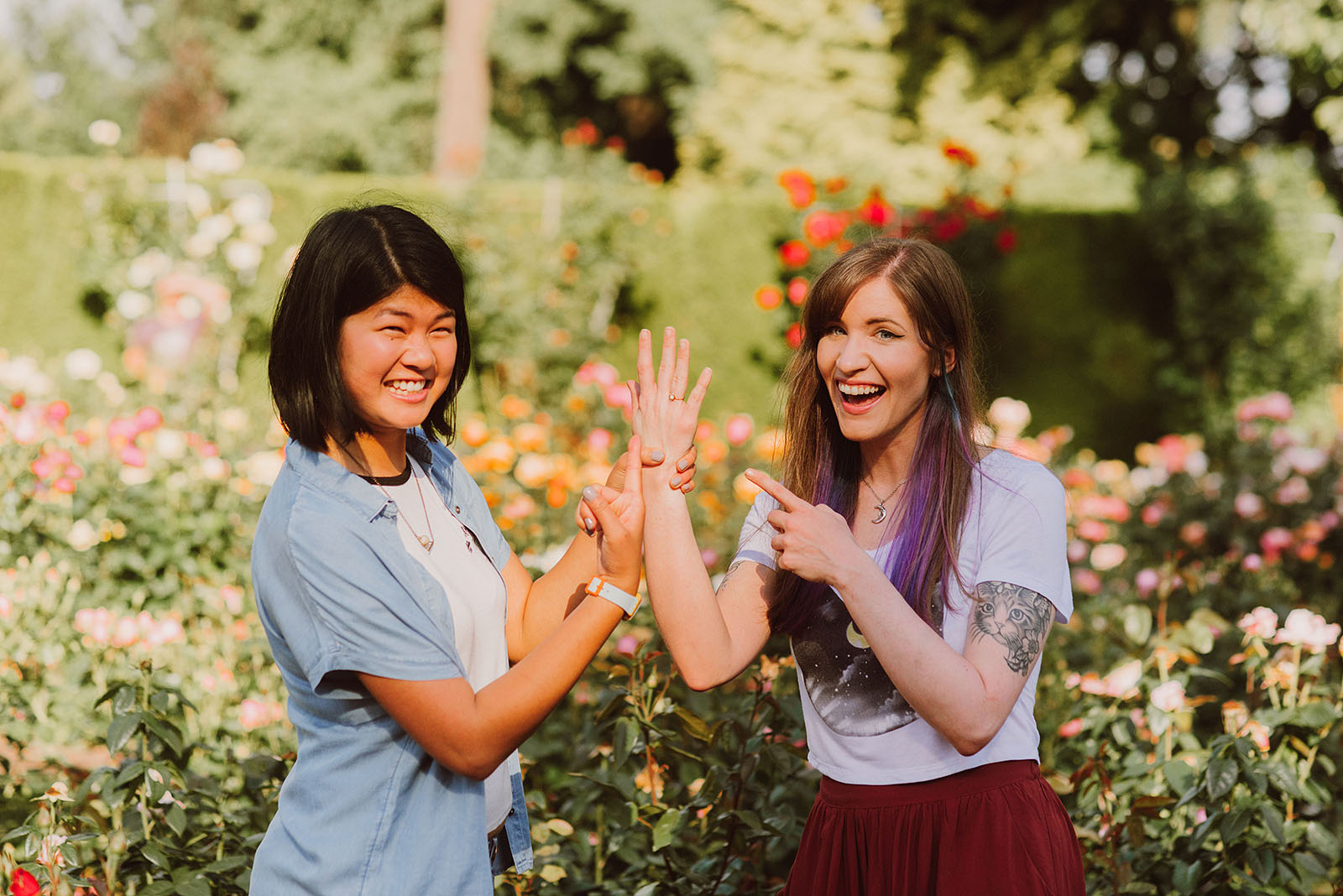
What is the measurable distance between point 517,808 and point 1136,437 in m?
10.2

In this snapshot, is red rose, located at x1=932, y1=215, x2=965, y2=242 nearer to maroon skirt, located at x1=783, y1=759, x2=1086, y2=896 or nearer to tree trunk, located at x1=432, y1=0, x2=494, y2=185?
maroon skirt, located at x1=783, y1=759, x2=1086, y2=896

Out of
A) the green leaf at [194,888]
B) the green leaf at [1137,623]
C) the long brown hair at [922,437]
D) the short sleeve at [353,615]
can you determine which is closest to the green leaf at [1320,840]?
the green leaf at [1137,623]

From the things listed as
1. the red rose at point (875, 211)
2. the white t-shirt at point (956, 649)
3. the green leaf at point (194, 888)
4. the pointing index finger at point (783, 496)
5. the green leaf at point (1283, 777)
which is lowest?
the green leaf at point (194, 888)

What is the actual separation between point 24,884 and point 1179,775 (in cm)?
206

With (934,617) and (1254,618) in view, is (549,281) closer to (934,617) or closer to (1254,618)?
(1254,618)

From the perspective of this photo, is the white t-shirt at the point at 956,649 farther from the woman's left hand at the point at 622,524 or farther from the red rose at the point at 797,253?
the red rose at the point at 797,253

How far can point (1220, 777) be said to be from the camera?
2.13m

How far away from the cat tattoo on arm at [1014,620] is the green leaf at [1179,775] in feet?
3.07

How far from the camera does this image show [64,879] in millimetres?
2098

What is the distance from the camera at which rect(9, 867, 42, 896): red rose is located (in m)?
1.84

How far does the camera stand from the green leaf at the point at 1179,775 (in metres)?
2.22

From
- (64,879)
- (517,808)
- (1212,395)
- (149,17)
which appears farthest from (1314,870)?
(149,17)

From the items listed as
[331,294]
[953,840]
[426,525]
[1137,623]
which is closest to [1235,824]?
[1137,623]

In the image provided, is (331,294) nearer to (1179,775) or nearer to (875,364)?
(875,364)
